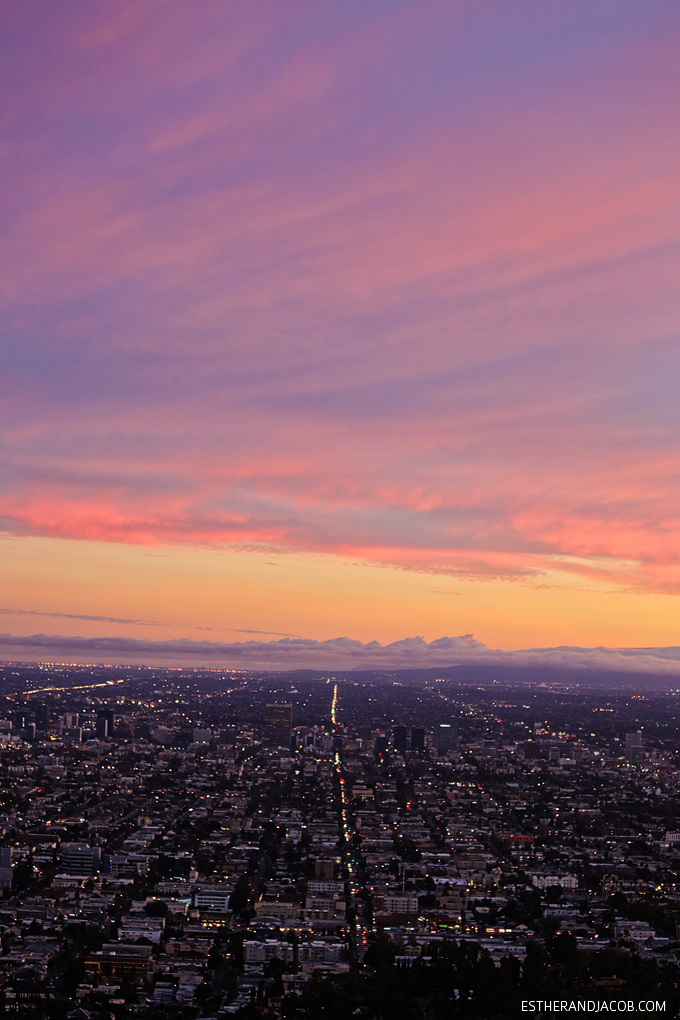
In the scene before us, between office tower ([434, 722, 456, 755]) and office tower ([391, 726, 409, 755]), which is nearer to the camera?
office tower ([391, 726, 409, 755])

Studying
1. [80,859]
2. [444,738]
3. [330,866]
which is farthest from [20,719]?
[330,866]

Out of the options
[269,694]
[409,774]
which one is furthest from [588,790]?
[269,694]

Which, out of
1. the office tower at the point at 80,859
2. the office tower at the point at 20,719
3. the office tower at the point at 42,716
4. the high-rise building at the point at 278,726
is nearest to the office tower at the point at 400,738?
the high-rise building at the point at 278,726

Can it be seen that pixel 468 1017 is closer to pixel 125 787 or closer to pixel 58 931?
pixel 58 931

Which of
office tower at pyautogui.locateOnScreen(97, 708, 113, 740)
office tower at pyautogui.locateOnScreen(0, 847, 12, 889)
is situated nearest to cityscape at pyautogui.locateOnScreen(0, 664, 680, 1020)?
office tower at pyautogui.locateOnScreen(0, 847, 12, 889)

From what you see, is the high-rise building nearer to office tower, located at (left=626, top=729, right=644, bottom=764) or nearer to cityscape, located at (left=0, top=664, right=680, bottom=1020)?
cityscape, located at (left=0, top=664, right=680, bottom=1020)

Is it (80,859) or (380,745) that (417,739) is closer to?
(380,745)
